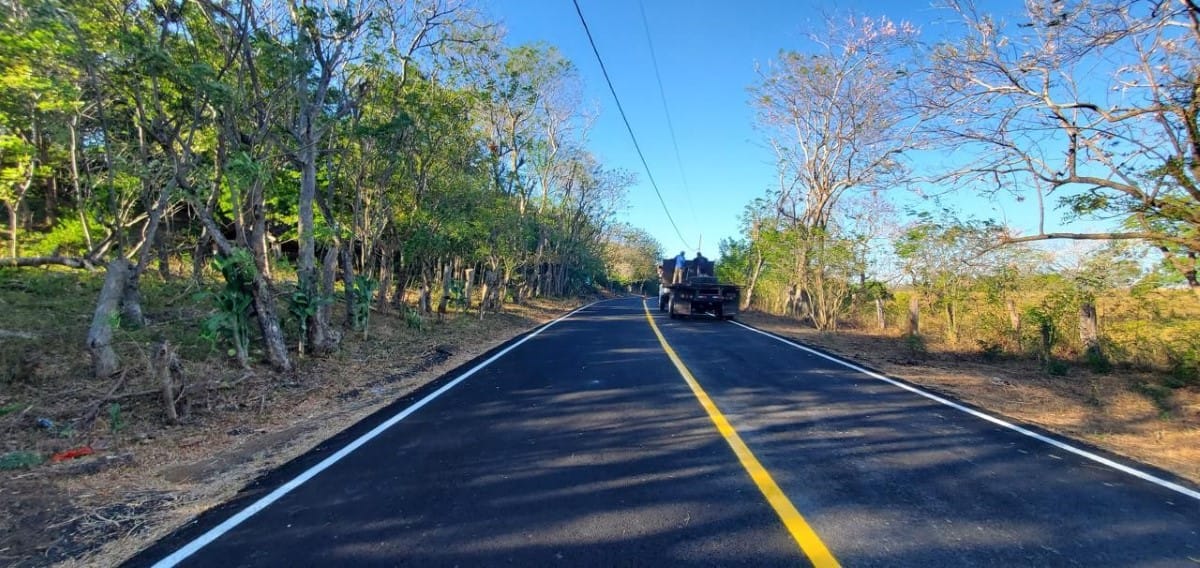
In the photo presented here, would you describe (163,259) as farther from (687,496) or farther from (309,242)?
(687,496)

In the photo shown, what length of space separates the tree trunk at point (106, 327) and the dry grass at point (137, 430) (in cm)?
25

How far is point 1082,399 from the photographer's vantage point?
8062mm

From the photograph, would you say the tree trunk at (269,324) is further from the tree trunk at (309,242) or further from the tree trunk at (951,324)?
the tree trunk at (951,324)

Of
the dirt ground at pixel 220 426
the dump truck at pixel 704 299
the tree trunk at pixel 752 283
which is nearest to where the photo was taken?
the dirt ground at pixel 220 426

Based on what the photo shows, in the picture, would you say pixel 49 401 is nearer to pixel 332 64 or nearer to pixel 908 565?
pixel 332 64

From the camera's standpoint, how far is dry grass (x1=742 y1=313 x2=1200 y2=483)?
596 centimetres

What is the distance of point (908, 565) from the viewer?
10.7 ft

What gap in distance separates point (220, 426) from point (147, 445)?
76cm

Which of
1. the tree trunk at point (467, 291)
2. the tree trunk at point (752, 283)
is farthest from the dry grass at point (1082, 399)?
the tree trunk at point (752, 283)

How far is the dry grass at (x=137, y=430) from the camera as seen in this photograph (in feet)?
12.7

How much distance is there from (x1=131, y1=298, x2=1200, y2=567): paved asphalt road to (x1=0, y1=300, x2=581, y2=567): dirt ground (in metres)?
0.40

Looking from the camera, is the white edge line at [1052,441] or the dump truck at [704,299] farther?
the dump truck at [704,299]

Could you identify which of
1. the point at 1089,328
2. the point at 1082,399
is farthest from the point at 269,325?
the point at 1089,328

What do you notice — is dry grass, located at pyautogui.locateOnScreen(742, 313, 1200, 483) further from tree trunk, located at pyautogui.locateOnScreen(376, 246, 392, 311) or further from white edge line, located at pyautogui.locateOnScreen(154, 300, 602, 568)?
tree trunk, located at pyautogui.locateOnScreen(376, 246, 392, 311)
